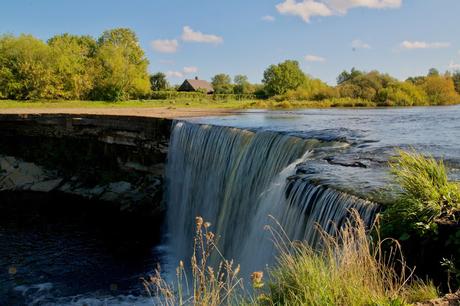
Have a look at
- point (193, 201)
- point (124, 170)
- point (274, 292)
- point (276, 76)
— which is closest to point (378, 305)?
point (274, 292)

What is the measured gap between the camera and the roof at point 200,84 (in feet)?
294

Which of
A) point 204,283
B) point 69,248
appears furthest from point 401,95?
point 204,283

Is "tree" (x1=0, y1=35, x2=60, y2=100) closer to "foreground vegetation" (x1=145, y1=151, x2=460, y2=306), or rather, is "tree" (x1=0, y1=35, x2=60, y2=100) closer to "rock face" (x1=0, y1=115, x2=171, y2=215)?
"rock face" (x1=0, y1=115, x2=171, y2=215)

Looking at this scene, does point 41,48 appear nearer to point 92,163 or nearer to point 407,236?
point 92,163

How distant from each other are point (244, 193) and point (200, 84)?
272 ft

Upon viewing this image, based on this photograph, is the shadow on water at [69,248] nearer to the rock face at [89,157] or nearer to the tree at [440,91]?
the rock face at [89,157]

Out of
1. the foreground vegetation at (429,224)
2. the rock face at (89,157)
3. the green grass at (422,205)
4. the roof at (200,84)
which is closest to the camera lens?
the foreground vegetation at (429,224)

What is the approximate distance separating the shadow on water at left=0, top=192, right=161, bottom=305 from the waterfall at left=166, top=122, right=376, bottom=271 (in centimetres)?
169

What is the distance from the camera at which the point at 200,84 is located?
304ft

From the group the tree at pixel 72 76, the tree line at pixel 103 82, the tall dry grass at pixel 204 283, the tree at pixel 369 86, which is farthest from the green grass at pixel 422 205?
the tree at pixel 72 76

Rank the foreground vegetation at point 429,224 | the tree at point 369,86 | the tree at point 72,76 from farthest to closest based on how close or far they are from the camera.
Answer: the tree at point 72,76
the tree at point 369,86
the foreground vegetation at point 429,224

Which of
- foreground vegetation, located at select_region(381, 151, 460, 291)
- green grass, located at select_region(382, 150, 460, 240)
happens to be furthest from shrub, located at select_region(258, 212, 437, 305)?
green grass, located at select_region(382, 150, 460, 240)

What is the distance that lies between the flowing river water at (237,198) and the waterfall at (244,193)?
29 millimetres

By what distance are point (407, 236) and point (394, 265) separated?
33 centimetres
